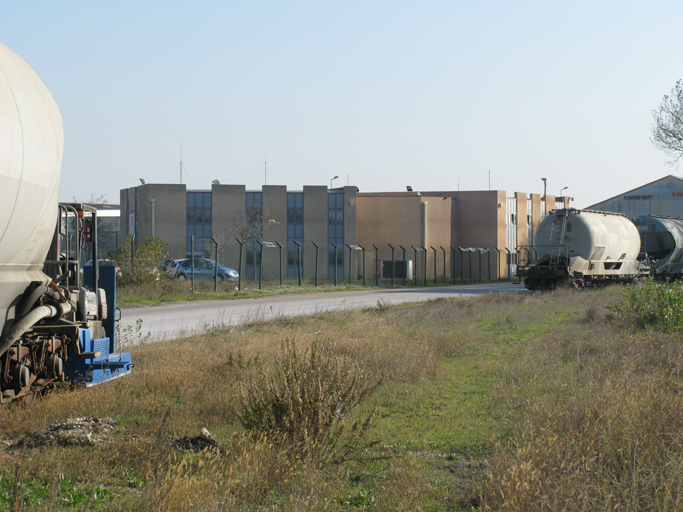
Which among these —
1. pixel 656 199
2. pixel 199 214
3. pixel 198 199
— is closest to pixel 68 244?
pixel 199 214

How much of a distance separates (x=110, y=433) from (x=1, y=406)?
3.66ft

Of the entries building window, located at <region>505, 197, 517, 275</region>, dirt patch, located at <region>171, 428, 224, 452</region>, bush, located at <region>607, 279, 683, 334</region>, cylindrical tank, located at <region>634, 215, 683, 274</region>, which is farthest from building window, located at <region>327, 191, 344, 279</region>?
dirt patch, located at <region>171, 428, 224, 452</region>

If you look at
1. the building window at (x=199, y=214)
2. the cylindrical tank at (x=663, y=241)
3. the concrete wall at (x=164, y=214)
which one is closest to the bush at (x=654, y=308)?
the cylindrical tank at (x=663, y=241)

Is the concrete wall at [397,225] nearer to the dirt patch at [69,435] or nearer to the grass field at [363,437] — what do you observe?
the grass field at [363,437]

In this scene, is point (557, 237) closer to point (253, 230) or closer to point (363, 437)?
point (363, 437)

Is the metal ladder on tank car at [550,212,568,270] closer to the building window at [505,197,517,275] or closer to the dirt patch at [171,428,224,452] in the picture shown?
the dirt patch at [171,428,224,452]

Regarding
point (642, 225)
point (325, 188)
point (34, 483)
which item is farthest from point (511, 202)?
point (34, 483)

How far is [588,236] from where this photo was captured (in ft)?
92.0

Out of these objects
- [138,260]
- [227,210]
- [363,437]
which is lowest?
[363,437]

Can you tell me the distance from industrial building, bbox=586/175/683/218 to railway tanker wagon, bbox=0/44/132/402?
236 feet

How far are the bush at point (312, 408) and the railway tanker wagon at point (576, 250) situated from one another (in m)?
23.5

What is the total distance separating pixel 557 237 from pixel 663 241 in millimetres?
8897

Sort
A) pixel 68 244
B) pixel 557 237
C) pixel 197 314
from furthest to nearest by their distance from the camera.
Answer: pixel 557 237 → pixel 197 314 → pixel 68 244

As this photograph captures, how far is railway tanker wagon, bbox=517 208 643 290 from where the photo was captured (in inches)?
1105
